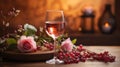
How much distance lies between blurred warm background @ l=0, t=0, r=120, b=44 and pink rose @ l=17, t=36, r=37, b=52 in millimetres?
2343

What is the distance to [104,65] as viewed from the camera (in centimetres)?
134

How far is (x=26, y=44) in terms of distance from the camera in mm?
1365

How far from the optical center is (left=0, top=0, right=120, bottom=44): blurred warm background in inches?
146

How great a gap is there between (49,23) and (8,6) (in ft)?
7.94

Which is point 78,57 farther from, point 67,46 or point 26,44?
point 26,44

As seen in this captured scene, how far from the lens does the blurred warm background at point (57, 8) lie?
371 cm

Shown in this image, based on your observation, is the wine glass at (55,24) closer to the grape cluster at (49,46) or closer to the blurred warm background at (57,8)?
the grape cluster at (49,46)

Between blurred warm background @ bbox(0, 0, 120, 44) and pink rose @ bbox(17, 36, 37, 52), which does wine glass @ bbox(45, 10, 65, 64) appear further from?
blurred warm background @ bbox(0, 0, 120, 44)

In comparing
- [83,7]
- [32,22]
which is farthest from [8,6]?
[83,7]

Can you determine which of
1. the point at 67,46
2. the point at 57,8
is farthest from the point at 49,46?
the point at 57,8

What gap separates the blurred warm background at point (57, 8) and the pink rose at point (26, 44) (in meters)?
2.34

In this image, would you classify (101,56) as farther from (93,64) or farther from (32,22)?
(32,22)

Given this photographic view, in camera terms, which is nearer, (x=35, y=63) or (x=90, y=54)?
(x=35, y=63)

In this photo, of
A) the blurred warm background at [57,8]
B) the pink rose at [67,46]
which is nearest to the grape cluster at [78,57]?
the pink rose at [67,46]
